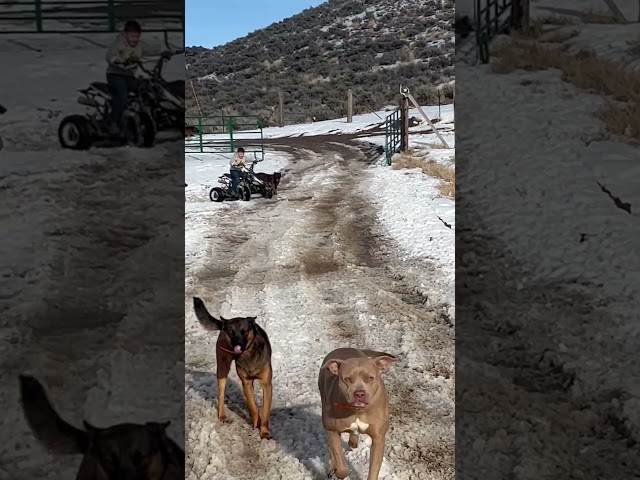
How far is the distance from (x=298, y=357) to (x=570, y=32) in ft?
9.97

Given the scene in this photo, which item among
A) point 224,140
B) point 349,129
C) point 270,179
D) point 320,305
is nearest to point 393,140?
point 270,179

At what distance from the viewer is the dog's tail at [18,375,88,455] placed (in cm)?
210

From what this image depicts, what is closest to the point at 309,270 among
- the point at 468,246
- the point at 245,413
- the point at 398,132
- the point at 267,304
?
the point at 267,304

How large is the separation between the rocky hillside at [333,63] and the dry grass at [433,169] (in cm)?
898

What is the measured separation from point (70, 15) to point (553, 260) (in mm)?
1977

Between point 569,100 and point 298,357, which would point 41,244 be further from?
point 298,357

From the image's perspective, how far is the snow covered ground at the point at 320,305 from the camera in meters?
3.11

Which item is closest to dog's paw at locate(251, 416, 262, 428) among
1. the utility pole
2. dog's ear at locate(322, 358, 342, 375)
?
dog's ear at locate(322, 358, 342, 375)

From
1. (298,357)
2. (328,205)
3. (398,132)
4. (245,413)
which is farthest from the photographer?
(398,132)

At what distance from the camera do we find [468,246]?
2.11 m

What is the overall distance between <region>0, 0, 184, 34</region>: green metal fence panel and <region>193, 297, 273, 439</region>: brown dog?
60.2 inches

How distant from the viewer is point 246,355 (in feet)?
10.2

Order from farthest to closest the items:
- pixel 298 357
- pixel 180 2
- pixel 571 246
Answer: pixel 298 357, pixel 180 2, pixel 571 246

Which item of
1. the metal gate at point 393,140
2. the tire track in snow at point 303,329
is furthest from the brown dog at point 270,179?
the metal gate at point 393,140
